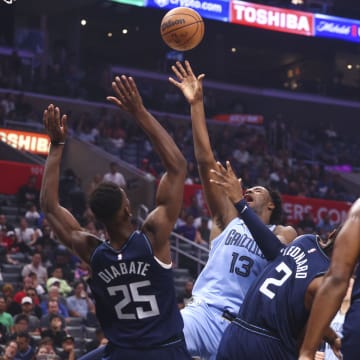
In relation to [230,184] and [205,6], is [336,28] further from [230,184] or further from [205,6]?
[230,184]

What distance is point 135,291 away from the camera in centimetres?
496

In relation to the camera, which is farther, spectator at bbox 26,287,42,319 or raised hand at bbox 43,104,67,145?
spectator at bbox 26,287,42,319

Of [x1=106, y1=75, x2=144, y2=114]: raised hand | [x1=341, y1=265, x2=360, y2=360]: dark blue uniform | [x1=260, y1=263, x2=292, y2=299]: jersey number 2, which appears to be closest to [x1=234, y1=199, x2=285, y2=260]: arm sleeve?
[x1=260, y1=263, x2=292, y2=299]: jersey number 2

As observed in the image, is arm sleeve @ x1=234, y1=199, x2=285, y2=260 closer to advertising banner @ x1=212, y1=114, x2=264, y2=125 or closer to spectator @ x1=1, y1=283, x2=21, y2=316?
spectator @ x1=1, y1=283, x2=21, y2=316

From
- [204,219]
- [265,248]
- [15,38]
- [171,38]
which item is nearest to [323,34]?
[15,38]

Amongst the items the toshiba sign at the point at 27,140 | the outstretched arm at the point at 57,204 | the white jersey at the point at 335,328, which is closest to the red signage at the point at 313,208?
the toshiba sign at the point at 27,140

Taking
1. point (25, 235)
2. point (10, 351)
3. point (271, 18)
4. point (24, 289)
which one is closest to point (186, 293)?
point (24, 289)

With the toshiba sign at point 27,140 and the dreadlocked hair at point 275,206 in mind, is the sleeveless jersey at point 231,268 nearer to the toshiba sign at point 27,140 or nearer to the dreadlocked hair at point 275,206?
the dreadlocked hair at point 275,206

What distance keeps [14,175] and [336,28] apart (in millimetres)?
13686

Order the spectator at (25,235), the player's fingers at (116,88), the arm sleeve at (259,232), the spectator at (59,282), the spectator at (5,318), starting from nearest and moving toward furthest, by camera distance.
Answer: the player's fingers at (116,88), the arm sleeve at (259,232), the spectator at (5,318), the spectator at (59,282), the spectator at (25,235)

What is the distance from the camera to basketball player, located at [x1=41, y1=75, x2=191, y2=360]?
4.95 metres

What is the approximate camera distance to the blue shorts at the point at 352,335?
4.26 meters

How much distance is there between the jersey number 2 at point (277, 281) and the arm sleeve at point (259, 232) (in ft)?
0.44

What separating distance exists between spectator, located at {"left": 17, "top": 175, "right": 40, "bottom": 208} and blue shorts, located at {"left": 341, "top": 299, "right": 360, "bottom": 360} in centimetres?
1522
